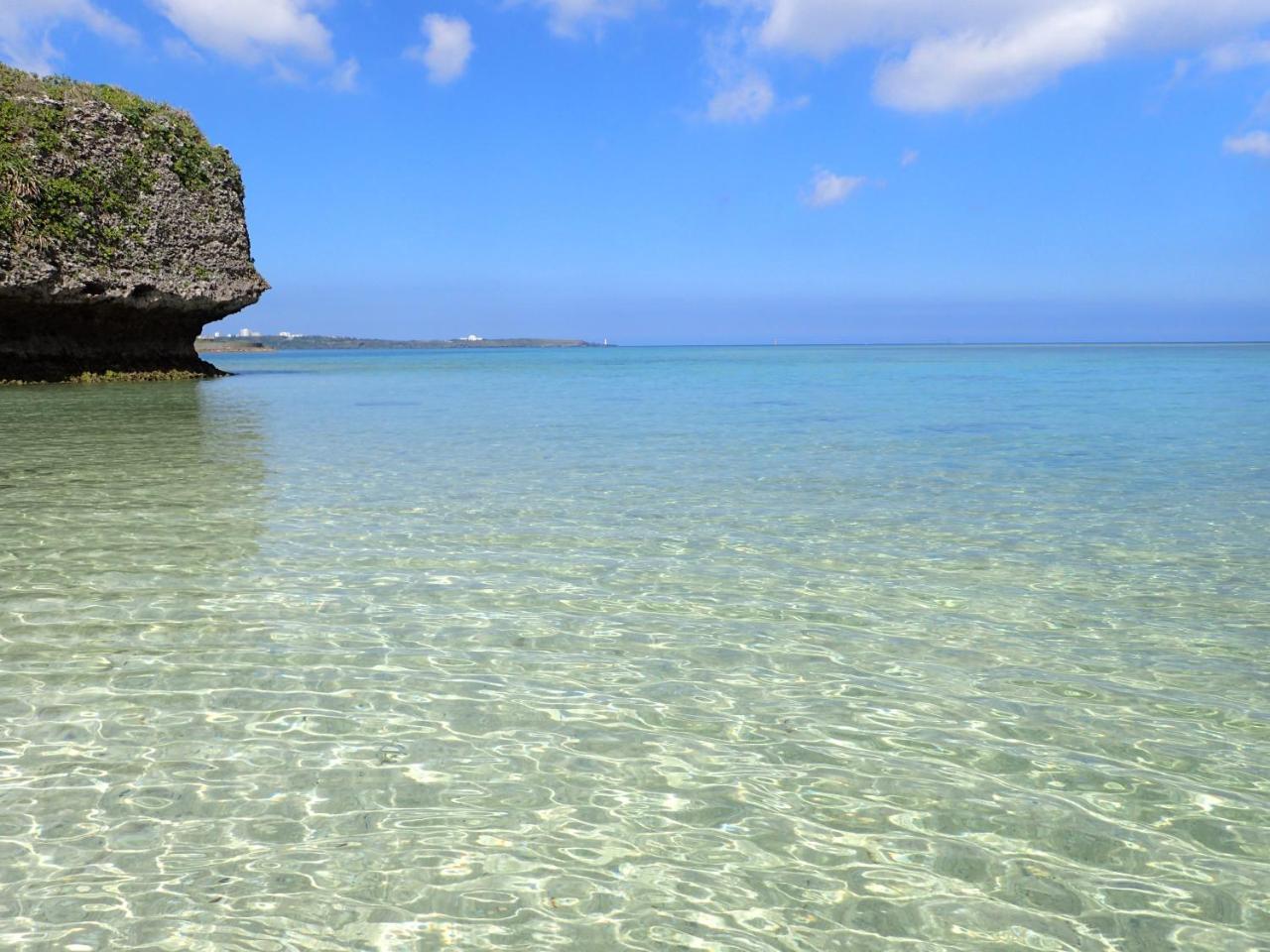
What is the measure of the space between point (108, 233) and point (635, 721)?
3402 centimetres

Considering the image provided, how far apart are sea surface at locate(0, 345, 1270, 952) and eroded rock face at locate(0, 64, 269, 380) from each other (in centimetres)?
2432

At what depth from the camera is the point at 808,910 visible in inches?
117

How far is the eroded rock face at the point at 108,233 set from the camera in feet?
98.5

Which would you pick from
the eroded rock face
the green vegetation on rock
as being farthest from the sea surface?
the green vegetation on rock

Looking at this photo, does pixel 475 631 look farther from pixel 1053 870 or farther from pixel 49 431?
pixel 49 431

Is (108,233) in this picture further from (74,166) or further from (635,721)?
(635,721)

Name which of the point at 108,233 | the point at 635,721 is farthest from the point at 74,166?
the point at 635,721

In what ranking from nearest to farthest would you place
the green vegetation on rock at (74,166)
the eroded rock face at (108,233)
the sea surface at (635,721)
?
the sea surface at (635,721) < the green vegetation on rock at (74,166) < the eroded rock face at (108,233)

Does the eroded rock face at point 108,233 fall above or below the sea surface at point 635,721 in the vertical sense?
above

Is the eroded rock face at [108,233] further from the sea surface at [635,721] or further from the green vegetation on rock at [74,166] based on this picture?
the sea surface at [635,721]

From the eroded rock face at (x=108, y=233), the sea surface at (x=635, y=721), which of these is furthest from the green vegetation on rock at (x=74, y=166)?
the sea surface at (x=635, y=721)

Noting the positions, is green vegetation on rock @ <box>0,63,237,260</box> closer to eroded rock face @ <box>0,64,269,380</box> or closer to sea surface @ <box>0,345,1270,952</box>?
eroded rock face @ <box>0,64,269,380</box>

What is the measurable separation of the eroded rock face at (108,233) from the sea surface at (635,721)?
2432 cm

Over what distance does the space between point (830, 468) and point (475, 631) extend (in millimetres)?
7674
